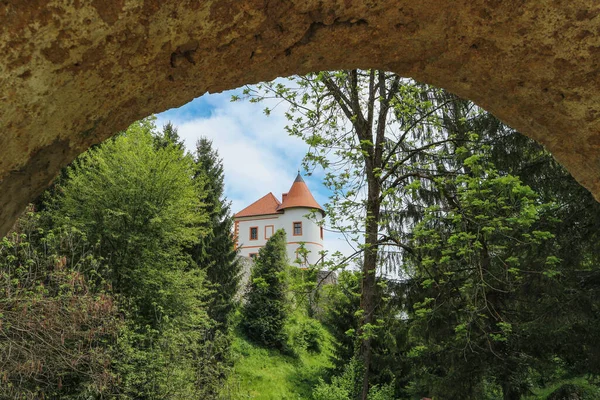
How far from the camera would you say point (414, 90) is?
10.5 metres

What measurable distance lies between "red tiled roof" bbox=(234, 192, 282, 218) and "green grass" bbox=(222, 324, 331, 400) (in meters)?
22.1


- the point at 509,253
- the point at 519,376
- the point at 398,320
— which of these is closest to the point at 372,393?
the point at 398,320

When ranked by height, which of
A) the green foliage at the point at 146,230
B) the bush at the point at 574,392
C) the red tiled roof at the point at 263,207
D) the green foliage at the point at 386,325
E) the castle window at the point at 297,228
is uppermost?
the red tiled roof at the point at 263,207

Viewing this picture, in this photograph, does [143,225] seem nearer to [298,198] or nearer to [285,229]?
[285,229]

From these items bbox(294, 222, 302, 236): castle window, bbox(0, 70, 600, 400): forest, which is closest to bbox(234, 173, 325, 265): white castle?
bbox(294, 222, 302, 236): castle window

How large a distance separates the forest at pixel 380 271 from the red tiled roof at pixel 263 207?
26141mm

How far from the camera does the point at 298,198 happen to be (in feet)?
143

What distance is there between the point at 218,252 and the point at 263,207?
2417 centimetres

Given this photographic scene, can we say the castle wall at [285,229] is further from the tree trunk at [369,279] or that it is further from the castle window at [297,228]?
the tree trunk at [369,279]

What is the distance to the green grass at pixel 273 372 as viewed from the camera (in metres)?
18.3

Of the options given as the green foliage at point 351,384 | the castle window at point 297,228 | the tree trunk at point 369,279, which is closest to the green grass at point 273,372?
the green foliage at point 351,384

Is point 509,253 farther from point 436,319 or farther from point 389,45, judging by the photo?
point 389,45

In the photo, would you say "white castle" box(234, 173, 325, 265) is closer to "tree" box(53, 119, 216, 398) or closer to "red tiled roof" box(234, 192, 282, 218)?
"red tiled roof" box(234, 192, 282, 218)

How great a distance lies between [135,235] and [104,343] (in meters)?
4.55
